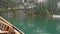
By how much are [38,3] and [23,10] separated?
5744mm

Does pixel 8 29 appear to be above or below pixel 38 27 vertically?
above

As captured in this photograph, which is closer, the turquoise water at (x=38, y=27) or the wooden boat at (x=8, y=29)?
the wooden boat at (x=8, y=29)

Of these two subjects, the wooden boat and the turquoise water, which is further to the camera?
the turquoise water

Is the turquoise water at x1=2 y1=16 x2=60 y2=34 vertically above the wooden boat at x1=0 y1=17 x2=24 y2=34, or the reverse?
the wooden boat at x1=0 y1=17 x2=24 y2=34

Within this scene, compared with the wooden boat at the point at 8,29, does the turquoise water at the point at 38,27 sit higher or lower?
lower

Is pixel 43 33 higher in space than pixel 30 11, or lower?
higher

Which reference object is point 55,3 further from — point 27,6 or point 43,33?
point 43,33

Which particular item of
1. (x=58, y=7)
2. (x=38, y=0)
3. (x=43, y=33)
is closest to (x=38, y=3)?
(x=38, y=0)

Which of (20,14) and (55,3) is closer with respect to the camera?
(20,14)

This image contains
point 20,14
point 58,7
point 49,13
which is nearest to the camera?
point 20,14

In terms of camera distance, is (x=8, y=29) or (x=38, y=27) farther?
(x=38, y=27)

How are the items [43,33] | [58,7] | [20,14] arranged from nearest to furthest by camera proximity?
1. [43,33]
2. [20,14]
3. [58,7]

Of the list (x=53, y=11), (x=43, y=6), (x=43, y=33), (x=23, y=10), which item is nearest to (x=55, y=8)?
(x=53, y=11)

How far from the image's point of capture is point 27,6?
6053 centimetres
